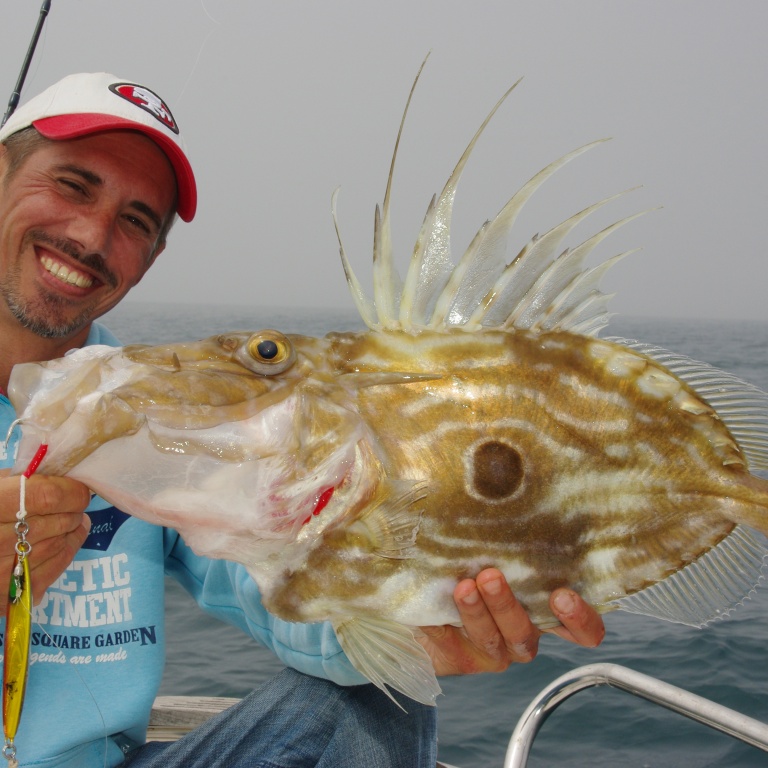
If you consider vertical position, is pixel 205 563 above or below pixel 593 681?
below

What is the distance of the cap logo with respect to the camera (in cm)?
369

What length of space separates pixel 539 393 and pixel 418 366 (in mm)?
360

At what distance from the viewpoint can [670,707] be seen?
2.67m

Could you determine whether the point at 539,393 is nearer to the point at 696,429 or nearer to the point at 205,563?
the point at 696,429

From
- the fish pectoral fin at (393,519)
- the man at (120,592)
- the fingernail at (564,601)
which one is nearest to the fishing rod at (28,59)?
the man at (120,592)

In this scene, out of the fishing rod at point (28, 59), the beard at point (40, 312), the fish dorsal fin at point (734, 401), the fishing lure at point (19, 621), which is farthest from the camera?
the fishing rod at point (28, 59)

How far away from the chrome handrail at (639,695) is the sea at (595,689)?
2.27 m

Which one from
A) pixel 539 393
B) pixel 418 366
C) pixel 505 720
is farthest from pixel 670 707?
pixel 505 720

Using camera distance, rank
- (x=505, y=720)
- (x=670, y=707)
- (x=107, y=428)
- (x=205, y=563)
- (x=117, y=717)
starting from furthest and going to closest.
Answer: (x=505, y=720) < (x=205, y=563) < (x=117, y=717) < (x=670, y=707) < (x=107, y=428)

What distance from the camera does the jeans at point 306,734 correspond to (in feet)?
9.25

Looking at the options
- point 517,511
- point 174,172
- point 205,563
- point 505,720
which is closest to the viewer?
point 517,511

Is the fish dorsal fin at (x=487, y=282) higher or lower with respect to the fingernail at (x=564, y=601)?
higher

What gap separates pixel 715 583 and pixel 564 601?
→ 20.5 inches

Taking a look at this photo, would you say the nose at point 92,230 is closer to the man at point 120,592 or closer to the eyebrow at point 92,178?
the man at point 120,592
